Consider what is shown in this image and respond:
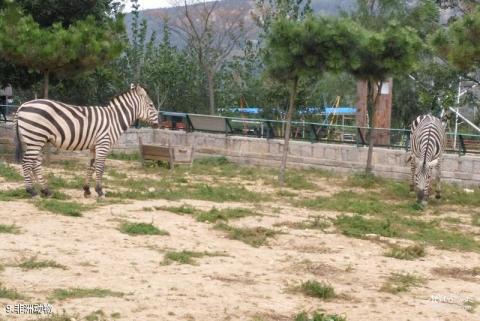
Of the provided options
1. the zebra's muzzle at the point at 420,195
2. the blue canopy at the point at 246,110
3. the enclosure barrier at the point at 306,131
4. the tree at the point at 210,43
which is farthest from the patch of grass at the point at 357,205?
the tree at the point at 210,43

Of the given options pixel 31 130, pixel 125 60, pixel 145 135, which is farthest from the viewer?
pixel 125 60

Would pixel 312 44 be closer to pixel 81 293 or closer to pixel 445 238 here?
pixel 445 238

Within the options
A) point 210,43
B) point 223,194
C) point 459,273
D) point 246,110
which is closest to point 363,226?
point 459,273

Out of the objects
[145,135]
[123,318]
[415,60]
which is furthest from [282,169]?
[123,318]

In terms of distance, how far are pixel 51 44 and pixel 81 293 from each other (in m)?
11.1

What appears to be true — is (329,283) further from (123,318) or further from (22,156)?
(22,156)

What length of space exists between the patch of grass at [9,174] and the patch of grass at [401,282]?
8872 mm

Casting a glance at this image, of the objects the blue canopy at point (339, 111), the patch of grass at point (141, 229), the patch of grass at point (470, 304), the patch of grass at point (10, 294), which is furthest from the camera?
the blue canopy at point (339, 111)

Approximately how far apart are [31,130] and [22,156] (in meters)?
0.52

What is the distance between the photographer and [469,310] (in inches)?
286

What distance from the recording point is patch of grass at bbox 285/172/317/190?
1677 centimetres

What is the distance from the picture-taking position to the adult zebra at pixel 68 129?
13148mm

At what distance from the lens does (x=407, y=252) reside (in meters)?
9.85

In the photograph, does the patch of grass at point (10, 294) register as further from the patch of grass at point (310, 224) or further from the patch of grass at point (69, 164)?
the patch of grass at point (69, 164)
